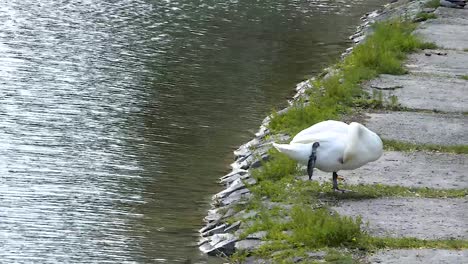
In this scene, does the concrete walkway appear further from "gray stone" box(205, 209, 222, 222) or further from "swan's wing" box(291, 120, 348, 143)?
"gray stone" box(205, 209, 222, 222)

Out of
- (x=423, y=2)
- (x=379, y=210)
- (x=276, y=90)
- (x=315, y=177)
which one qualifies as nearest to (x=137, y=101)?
(x=276, y=90)

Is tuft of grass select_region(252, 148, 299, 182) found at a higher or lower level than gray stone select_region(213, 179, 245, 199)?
higher

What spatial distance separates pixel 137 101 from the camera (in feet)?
53.1

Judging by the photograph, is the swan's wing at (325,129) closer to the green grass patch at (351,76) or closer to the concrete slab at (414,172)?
the concrete slab at (414,172)

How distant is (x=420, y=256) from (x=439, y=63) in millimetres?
9218

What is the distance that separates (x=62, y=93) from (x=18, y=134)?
2.60 metres

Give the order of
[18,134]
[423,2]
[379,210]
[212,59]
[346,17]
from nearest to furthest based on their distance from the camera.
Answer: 1. [379,210]
2. [18,134]
3. [212,59]
4. [423,2]
5. [346,17]

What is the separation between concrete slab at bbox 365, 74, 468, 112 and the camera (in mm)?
14125

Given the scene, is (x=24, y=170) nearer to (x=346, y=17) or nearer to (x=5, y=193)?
(x=5, y=193)

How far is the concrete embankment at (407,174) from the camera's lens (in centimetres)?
910

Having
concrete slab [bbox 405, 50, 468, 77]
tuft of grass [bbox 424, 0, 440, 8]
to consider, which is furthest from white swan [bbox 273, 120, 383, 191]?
tuft of grass [bbox 424, 0, 440, 8]

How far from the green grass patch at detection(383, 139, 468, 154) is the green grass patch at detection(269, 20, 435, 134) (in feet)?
3.68

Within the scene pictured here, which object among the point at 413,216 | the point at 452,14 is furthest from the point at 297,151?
the point at 452,14

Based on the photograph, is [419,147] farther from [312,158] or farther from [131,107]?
[131,107]
